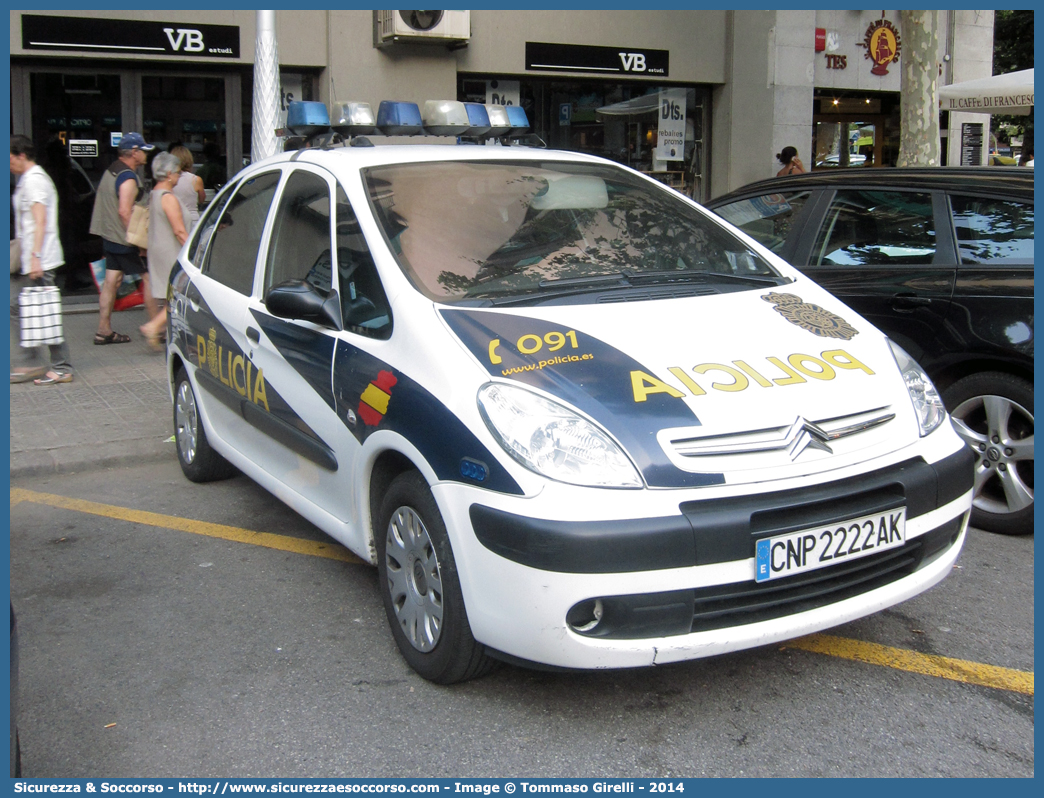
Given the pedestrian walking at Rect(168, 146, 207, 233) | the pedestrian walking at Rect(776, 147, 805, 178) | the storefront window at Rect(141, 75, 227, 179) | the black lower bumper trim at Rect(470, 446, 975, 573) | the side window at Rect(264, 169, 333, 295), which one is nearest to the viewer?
the black lower bumper trim at Rect(470, 446, 975, 573)

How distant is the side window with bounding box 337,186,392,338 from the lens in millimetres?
3516

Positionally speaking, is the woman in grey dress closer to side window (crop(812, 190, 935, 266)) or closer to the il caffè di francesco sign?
the il caffè di francesco sign

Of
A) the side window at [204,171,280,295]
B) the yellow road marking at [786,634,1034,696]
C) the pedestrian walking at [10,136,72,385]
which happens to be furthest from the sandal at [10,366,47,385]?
the yellow road marking at [786,634,1034,696]

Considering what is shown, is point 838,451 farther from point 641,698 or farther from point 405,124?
point 405,124

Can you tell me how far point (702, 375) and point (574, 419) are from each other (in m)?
0.44

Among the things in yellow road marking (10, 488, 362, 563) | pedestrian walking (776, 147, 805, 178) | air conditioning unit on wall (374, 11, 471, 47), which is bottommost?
yellow road marking (10, 488, 362, 563)

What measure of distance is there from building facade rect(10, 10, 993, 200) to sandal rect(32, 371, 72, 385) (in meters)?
4.06

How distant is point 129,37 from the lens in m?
10.9

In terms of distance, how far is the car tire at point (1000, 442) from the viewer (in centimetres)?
450

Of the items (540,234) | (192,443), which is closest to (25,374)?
(192,443)

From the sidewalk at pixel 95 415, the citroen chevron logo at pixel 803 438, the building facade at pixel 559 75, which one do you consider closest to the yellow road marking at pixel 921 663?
the citroen chevron logo at pixel 803 438

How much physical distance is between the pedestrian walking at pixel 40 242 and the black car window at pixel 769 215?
500 centimetres

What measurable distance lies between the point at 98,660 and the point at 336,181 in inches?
75.6

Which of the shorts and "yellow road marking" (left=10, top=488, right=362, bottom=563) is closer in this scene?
"yellow road marking" (left=10, top=488, right=362, bottom=563)
